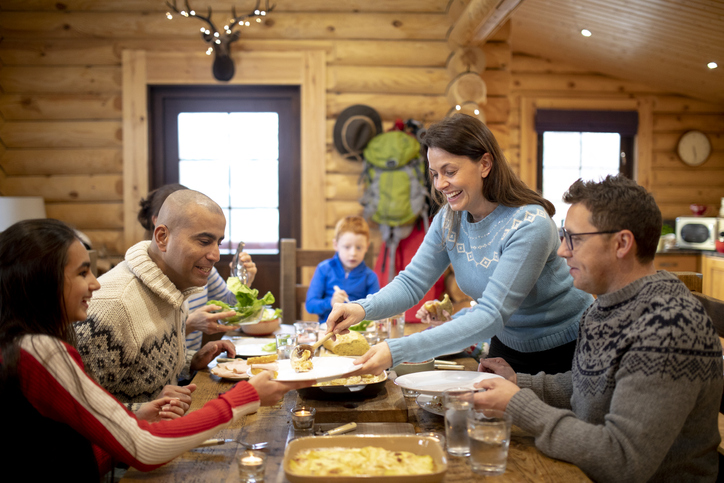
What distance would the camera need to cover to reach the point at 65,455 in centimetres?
126

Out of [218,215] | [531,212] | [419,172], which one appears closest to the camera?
[531,212]

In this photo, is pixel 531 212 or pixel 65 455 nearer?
pixel 65 455

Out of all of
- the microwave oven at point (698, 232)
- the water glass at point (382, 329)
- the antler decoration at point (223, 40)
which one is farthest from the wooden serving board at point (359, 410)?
the microwave oven at point (698, 232)

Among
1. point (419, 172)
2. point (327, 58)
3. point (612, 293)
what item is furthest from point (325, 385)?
point (327, 58)

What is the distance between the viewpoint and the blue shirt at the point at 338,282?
3256 mm

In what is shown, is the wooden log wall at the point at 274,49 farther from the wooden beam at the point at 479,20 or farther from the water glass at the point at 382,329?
the water glass at the point at 382,329

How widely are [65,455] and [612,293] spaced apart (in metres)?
1.28

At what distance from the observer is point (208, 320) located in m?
2.23

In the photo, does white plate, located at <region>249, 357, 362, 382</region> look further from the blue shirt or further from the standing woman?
the blue shirt

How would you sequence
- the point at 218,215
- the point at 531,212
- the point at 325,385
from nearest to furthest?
1. the point at 325,385
2. the point at 531,212
3. the point at 218,215

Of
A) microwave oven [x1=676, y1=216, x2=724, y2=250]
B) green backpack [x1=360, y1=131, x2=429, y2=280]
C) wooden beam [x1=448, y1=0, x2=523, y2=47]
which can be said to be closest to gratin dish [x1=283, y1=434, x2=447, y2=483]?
wooden beam [x1=448, y1=0, x2=523, y2=47]

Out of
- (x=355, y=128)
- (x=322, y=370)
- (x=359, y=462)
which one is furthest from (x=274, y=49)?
(x=359, y=462)

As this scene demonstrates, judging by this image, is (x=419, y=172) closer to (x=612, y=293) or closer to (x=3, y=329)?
(x=612, y=293)

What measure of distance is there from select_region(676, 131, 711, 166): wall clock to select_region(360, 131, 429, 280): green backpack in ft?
12.0
